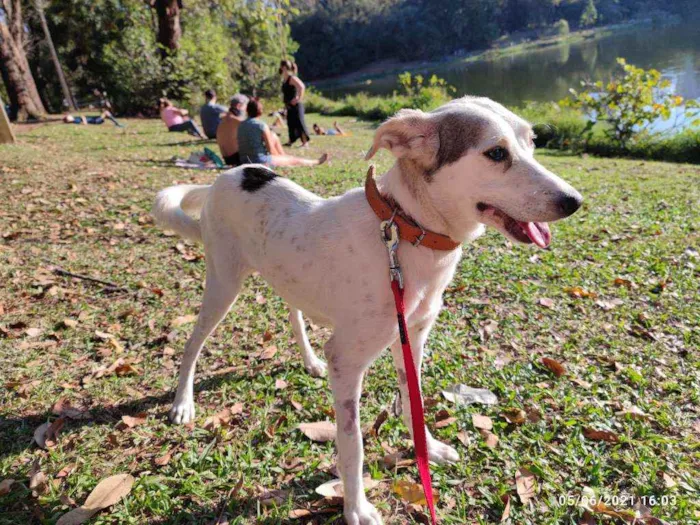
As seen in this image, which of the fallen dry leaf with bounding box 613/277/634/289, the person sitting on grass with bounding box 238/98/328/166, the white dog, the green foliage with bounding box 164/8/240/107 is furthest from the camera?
the green foliage with bounding box 164/8/240/107

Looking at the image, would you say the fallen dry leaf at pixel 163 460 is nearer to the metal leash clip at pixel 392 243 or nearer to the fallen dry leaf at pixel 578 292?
the metal leash clip at pixel 392 243

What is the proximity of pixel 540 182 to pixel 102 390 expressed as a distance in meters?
3.25

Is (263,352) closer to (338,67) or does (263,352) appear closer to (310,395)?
(310,395)

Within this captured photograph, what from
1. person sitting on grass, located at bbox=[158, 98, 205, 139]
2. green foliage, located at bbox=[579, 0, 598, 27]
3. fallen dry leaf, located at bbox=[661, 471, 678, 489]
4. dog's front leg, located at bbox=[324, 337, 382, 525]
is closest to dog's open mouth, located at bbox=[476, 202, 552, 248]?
dog's front leg, located at bbox=[324, 337, 382, 525]

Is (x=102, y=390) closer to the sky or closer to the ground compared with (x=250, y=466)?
closer to the sky

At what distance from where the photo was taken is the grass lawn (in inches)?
94.5

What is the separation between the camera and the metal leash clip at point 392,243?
1.95 m

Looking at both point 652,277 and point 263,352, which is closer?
point 263,352

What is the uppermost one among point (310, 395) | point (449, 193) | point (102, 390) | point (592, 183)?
point (449, 193)

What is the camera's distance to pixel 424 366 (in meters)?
3.43

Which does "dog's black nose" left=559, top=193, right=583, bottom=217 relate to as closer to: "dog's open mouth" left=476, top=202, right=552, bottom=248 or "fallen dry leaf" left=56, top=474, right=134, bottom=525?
"dog's open mouth" left=476, top=202, right=552, bottom=248

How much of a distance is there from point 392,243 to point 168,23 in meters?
22.1

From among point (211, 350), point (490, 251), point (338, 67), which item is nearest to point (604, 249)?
point (490, 251)

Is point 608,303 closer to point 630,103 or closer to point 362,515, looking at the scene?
point 362,515
